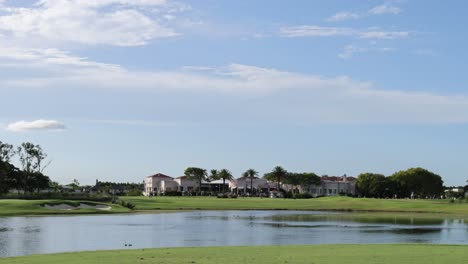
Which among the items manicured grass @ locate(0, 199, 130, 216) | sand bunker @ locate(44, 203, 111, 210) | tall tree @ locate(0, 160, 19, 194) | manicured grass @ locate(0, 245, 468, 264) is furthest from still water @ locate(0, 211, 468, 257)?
tall tree @ locate(0, 160, 19, 194)

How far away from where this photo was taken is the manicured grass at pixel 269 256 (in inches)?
1043

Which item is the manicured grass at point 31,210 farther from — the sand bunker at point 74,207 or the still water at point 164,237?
the still water at point 164,237

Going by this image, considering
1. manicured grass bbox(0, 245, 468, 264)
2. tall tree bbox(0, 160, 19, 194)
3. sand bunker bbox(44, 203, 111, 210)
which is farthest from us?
tall tree bbox(0, 160, 19, 194)

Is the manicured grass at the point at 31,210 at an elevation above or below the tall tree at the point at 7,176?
below

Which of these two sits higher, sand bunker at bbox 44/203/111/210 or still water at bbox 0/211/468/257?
sand bunker at bbox 44/203/111/210

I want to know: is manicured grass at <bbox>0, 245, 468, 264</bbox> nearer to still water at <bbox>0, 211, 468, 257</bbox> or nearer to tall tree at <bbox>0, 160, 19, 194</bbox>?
still water at <bbox>0, 211, 468, 257</bbox>

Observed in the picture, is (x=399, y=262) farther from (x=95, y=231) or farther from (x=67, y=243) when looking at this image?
(x=95, y=231)

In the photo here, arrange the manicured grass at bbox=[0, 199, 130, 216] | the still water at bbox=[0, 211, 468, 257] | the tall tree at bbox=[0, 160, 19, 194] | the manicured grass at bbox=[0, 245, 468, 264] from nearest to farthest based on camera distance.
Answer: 1. the manicured grass at bbox=[0, 245, 468, 264]
2. the still water at bbox=[0, 211, 468, 257]
3. the manicured grass at bbox=[0, 199, 130, 216]
4. the tall tree at bbox=[0, 160, 19, 194]

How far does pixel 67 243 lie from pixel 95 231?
1083 centimetres

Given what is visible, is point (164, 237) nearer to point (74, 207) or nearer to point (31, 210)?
point (31, 210)

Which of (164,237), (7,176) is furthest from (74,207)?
(7,176)

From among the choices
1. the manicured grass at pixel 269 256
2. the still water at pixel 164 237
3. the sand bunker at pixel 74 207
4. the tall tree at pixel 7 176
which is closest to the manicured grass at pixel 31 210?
the sand bunker at pixel 74 207

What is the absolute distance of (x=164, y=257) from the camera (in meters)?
28.7

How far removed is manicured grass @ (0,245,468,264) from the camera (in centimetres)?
2648
